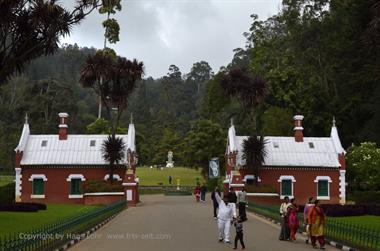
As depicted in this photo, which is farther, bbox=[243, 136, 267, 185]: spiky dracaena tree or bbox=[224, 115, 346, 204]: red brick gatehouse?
bbox=[224, 115, 346, 204]: red brick gatehouse

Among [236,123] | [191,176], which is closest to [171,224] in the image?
[236,123]

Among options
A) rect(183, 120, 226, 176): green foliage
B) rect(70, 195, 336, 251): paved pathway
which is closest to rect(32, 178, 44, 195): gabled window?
rect(70, 195, 336, 251): paved pathway

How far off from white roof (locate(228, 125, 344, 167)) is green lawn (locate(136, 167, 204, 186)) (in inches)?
1271

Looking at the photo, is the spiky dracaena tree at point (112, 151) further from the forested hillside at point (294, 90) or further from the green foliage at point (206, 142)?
the green foliage at point (206, 142)

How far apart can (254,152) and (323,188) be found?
23.6ft

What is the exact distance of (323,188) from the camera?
50.2 meters

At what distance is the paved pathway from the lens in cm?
1934

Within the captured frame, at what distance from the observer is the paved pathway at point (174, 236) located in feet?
63.5

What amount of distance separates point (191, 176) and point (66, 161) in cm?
4583

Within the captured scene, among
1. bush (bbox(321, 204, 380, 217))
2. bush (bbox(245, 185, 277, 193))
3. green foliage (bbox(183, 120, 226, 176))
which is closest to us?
bush (bbox(321, 204, 380, 217))

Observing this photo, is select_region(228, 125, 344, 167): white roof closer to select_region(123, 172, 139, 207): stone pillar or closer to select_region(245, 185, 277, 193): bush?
select_region(245, 185, 277, 193): bush

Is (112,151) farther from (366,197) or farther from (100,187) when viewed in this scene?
(366,197)

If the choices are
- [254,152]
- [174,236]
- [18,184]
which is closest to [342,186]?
[254,152]

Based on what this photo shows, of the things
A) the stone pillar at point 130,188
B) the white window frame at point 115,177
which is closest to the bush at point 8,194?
the white window frame at point 115,177
